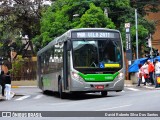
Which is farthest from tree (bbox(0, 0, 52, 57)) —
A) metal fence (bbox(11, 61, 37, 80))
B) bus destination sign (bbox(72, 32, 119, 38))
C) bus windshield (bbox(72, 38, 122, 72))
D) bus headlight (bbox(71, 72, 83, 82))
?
bus headlight (bbox(71, 72, 83, 82))

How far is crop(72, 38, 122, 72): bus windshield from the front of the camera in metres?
20.4

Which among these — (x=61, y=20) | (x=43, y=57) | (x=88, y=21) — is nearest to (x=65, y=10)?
(x=61, y=20)

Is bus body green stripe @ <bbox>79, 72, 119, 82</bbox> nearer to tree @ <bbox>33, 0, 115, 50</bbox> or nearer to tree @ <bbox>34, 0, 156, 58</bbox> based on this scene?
tree @ <bbox>33, 0, 115, 50</bbox>

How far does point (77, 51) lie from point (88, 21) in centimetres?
2001

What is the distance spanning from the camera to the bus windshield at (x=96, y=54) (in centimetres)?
2042

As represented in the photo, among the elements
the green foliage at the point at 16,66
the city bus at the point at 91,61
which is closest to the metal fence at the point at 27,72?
the green foliage at the point at 16,66

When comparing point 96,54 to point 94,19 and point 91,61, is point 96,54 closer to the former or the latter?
point 91,61

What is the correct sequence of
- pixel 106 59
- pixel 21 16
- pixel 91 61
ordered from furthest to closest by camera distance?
1. pixel 21 16
2. pixel 106 59
3. pixel 91 61

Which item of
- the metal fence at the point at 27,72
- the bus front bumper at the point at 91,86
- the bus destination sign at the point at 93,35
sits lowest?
the metal fence at the point at 27,72

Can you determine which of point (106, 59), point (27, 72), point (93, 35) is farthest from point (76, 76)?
point (27, 72)

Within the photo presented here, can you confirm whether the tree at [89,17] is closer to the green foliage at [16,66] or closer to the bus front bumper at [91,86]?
the green foliage at [16,66]

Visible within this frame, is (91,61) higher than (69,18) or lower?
lower

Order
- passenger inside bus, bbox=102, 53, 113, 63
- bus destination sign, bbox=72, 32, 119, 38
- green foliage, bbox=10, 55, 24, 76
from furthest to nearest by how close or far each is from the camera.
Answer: green foliage, bbox=10, 55, 24, 76 < bus destination sign, bbox=72, 32, 119, 38 < passenger inside bus, bbox=102, 53, 113, 63

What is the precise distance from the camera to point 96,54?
20500 millimetres
